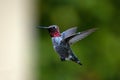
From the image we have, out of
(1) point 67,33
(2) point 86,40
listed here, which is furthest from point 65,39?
(2) point 86,40

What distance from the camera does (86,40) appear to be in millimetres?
1484

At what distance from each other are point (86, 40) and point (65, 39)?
0.13 m

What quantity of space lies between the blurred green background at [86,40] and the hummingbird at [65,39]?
0.05m

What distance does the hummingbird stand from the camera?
137cm

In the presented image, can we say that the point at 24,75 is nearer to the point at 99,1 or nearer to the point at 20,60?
the point at 20,60

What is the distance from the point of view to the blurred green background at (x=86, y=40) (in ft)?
4.90

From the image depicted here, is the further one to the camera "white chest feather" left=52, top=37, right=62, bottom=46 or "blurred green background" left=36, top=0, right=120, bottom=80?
"blurred green background" left=36, top=0, right=120, bottom=80

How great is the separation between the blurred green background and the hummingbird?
47mm

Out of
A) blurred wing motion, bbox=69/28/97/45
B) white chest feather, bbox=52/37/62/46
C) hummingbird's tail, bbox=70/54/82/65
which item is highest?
blurred wing motion, bbox=69/28/97/45

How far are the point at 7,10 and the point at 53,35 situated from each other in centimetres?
16

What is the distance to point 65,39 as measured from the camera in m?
1.37

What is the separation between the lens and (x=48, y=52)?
1.52 meters

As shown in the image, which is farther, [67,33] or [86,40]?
[86,40]

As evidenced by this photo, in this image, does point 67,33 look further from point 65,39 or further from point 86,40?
point 86,40
